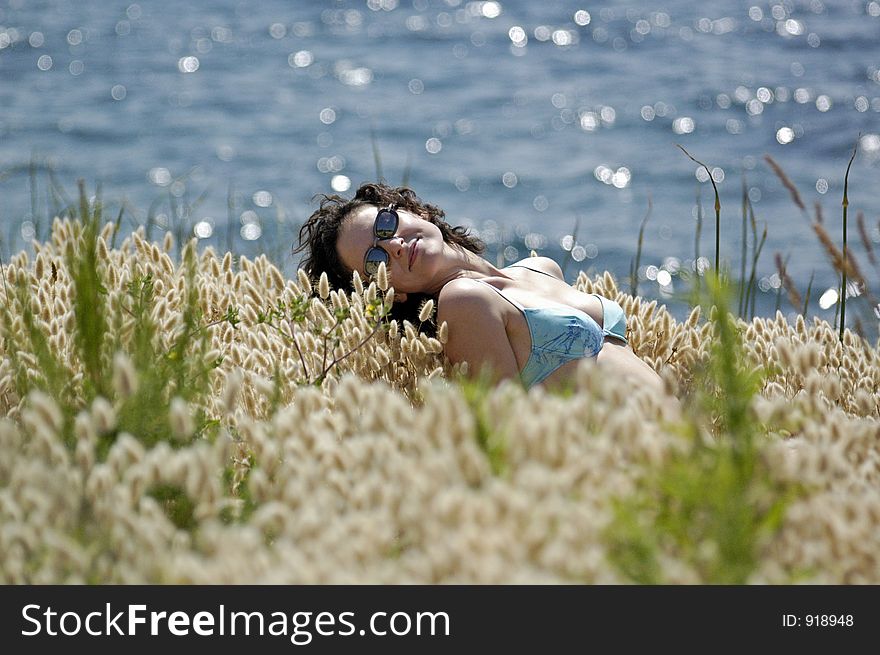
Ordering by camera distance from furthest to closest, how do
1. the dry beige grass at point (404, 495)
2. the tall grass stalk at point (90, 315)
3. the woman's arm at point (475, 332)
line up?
the woman's arm at point (475, 332)
the tall grass stalk at point (90, 315)
the dry beige grass at point (404, 495)

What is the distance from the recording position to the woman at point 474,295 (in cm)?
352

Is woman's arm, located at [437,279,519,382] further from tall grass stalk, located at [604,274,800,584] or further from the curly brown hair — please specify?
tall grass stalk, located at [604,274,800,584]

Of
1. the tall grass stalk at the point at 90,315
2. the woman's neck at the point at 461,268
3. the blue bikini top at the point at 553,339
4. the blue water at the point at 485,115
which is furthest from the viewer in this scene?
the blue water at the point at 485,115

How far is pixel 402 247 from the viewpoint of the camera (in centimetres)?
375

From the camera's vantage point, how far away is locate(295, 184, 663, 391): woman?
3.52 m

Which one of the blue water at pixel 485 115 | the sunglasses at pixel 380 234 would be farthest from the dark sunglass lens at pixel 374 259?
the blue water at pixel 485 115

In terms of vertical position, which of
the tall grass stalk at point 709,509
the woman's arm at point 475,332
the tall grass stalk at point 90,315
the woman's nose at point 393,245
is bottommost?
the tall grass stalk at point 709,509

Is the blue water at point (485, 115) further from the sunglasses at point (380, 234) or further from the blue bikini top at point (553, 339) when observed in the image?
the blue bikini top at point (553, 339)

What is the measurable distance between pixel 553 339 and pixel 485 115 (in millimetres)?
10802

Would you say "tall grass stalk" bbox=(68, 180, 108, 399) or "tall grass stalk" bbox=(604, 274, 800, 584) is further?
"tall grass stalk" bbox=(68, 180, 108, 399)

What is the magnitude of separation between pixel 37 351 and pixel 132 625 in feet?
2.81

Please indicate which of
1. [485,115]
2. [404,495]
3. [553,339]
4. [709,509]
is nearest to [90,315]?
[404,495]

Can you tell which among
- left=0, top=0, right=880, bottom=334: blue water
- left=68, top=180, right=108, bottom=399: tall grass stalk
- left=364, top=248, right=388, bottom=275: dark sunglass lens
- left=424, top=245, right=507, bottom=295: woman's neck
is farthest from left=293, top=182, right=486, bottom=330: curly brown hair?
left=0, top=0, right=880, bottom=334: blue water

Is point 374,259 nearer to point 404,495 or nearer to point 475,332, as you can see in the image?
point 475,332
